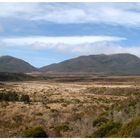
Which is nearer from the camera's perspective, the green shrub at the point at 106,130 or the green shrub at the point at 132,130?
the green shrub at the point at 132,130

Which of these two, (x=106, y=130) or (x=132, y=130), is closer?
(x=132, y=130)

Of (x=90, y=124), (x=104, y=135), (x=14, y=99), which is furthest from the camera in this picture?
(x=14, y=99)

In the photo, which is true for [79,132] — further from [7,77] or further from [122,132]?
[7,77]

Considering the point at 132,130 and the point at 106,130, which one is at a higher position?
the point at 132,130

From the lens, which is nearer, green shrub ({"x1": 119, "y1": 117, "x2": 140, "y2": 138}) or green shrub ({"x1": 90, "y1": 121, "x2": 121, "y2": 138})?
green shrub ({"x1": 119, "y1": 117, "x2": 140, "y2": 138})

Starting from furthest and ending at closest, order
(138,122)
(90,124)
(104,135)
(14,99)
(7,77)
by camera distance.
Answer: (7,77), (14,99), (90,124), (104,135), (138,122)

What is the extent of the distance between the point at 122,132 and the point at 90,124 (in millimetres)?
5224

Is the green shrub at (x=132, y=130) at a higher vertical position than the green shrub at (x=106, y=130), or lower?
higher

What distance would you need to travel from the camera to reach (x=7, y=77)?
150 m

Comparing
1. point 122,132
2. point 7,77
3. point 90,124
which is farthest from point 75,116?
point 7,77

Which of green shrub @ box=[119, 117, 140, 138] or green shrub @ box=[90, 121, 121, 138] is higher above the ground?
green shrub @ box=[119, 117, 140, 138]

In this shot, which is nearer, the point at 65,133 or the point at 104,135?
the point at 104,135

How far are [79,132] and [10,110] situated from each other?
1249 centimetres

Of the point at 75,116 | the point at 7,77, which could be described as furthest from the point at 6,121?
the point at 7,77
